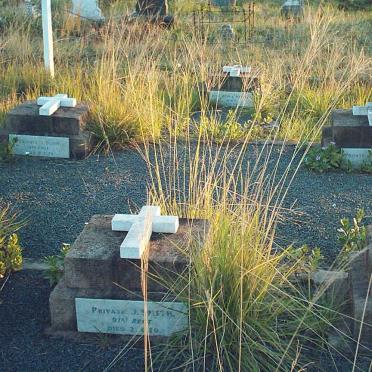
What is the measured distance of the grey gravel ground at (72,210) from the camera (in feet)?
10.8

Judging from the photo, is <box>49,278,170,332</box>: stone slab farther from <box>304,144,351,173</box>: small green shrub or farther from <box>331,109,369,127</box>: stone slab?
<box>331,109,369,127</box>: stone slab

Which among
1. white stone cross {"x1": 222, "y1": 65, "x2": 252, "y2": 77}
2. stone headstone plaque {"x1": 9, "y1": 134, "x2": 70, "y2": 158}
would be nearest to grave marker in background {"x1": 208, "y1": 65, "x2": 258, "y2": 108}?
white stone cross {"x1": 222, "y1": 65, "x2": 252, "y2": 77}

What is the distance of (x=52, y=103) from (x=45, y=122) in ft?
0.62

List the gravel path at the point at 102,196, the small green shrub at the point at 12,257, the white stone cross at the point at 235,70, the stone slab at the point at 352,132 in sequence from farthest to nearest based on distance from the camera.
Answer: the white stone cross at the point at 235,70 < the stone slab at the point at 352,132 < the gravel path at the point at 102,196 < the small green shrub at the point at 12,257

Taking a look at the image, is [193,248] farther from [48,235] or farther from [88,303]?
[48,235]

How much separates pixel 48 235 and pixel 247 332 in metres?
1.81

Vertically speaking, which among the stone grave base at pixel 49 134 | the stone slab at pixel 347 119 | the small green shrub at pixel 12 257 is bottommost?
the small green shrub at pixel 12 257

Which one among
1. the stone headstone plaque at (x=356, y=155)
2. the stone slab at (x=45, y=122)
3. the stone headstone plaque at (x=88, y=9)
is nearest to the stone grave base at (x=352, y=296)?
the stone headstone plaque at (x=356, y=155)

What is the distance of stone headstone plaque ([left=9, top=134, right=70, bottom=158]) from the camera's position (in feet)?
20.5

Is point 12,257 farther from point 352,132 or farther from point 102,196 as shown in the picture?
point 352,132

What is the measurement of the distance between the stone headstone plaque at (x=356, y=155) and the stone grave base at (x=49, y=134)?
2.13 metres

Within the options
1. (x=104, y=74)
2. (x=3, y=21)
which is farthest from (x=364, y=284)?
(x=3, y=21)

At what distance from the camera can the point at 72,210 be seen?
16.5 ft

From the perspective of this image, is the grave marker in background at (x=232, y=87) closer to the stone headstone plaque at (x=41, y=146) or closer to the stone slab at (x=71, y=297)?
the stone headstone plaque at (x=41, y=146)
